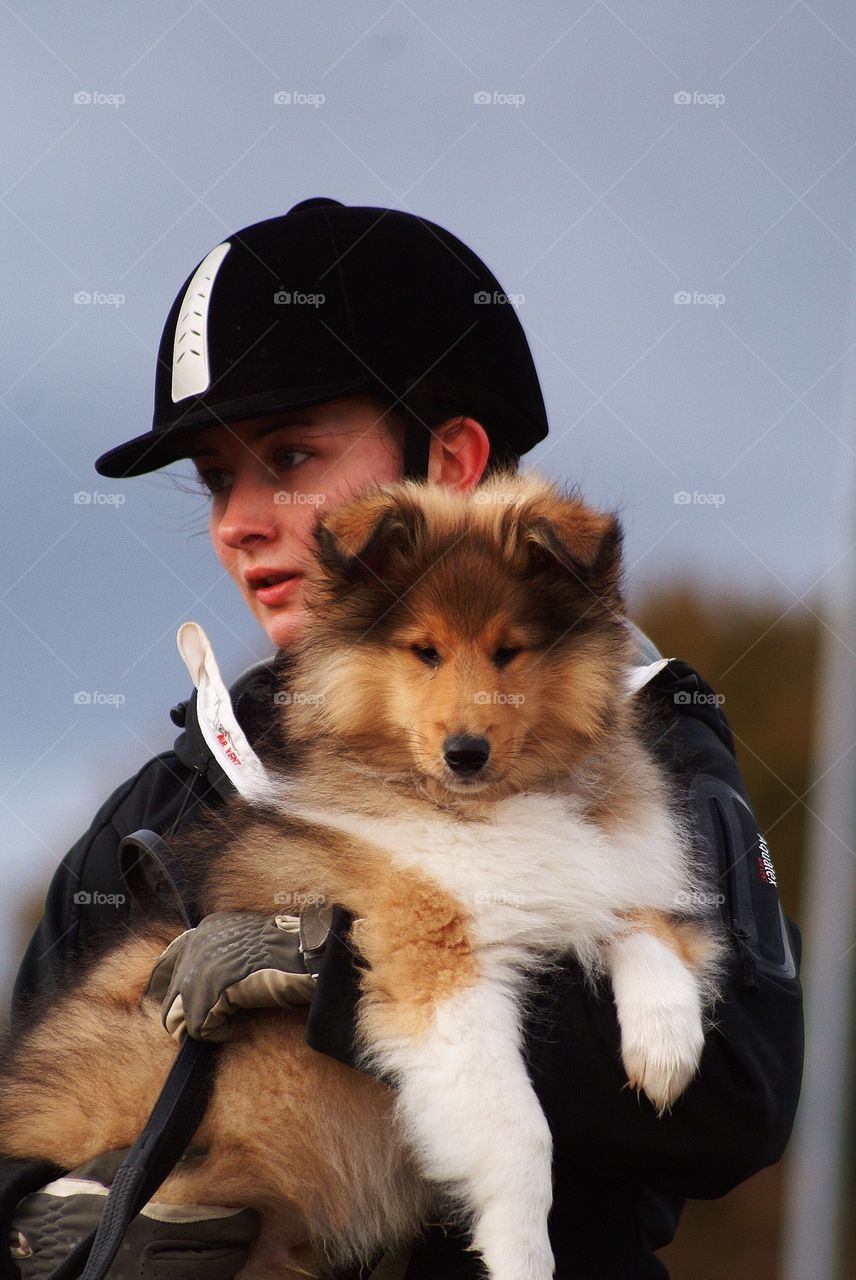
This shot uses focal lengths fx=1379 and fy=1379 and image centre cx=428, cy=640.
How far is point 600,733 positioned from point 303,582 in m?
0.92

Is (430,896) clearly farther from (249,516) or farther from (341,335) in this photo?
(341,335)

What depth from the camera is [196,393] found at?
4.04 m

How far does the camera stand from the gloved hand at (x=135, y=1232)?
10.2 ft

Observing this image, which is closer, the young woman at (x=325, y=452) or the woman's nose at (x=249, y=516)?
the young woman at (x=325, y=452)

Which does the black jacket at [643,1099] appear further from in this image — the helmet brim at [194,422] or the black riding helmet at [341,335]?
the helmet brim at [194,422]

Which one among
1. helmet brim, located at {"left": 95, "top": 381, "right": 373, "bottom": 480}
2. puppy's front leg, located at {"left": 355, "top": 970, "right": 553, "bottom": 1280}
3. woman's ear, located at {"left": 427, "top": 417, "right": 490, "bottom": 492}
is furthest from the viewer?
woman's ear, located at {"left": 427, "top": 417, "right": 490, "bottom": 492}

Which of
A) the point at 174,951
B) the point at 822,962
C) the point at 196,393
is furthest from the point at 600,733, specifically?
the point at 822,962

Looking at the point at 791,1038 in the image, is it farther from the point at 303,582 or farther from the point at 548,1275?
the point at 303,582

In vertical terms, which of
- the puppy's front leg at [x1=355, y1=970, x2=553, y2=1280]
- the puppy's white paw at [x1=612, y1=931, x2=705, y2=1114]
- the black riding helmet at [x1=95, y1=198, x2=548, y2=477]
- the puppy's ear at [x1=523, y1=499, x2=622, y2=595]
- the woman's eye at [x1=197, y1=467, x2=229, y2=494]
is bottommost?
the puppy's front leg at [x1=355, y1=970, x2=553, y2=1280]

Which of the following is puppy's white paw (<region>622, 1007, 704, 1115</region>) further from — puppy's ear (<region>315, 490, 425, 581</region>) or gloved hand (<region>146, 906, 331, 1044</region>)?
puppy's ear (<region>315, 490, 425, 581</region>)

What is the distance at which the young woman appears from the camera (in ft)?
10.6

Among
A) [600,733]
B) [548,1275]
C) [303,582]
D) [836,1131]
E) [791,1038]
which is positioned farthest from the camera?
[836,1131]

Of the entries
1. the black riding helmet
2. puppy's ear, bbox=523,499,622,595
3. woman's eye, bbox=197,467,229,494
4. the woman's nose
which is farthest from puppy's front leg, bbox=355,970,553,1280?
woman's eye, bbox=197,467,229,494

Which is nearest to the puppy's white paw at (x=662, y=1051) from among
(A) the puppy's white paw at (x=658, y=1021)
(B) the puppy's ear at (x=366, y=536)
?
(A) the puppy's white paw at (x=658, y=1021)
